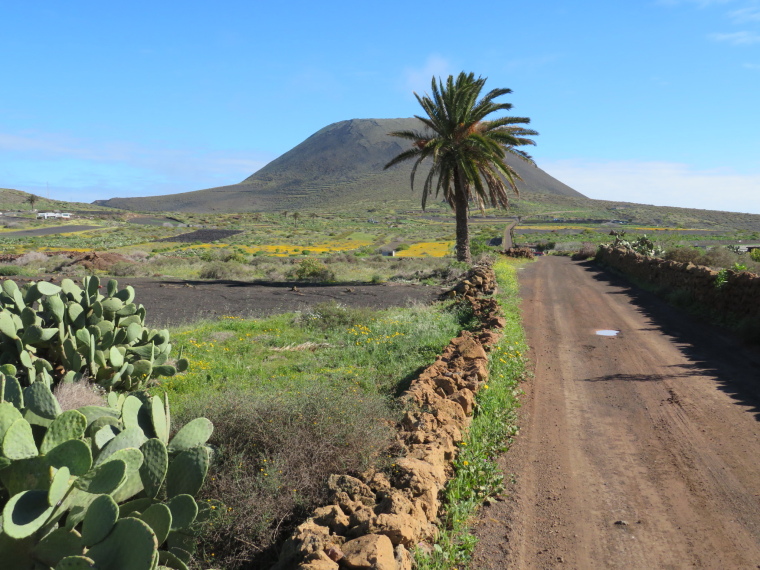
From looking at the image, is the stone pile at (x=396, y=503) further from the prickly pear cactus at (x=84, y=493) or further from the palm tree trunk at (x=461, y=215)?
the palm tree trunk at (x=461, y=215)

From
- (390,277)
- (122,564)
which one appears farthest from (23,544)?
(390,277)

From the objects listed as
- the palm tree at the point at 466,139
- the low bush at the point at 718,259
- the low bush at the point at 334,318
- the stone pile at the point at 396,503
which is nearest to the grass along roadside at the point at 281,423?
the stone pile at the point at 396,503

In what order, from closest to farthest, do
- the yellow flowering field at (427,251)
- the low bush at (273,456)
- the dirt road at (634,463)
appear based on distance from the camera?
the low bush at (273,456)
the dirt road at (634,463)
the yellow flowering field at (427,251)

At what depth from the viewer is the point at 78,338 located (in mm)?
6773

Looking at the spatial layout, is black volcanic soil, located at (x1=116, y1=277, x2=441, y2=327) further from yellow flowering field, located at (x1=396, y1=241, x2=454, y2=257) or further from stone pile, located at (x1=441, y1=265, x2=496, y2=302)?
yellow flowering field, located at (x1=396, y1=241, x2=454, y2=257)

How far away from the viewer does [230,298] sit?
19359 mm

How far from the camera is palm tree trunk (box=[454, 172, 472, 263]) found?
81.0 ft

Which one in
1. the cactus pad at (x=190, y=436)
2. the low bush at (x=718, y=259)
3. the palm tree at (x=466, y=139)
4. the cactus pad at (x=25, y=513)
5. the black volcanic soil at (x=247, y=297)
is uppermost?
the palm tree at (x=466, y=139)

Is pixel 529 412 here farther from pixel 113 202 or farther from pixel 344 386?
pixel 113 202

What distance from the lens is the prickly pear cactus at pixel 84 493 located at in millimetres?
2521

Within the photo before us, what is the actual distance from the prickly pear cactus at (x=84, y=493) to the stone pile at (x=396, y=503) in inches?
31.5

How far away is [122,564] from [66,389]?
3996mm

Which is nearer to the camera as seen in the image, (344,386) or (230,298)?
(344,386)

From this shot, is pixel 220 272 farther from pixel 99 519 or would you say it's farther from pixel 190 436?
pixel 99 519
